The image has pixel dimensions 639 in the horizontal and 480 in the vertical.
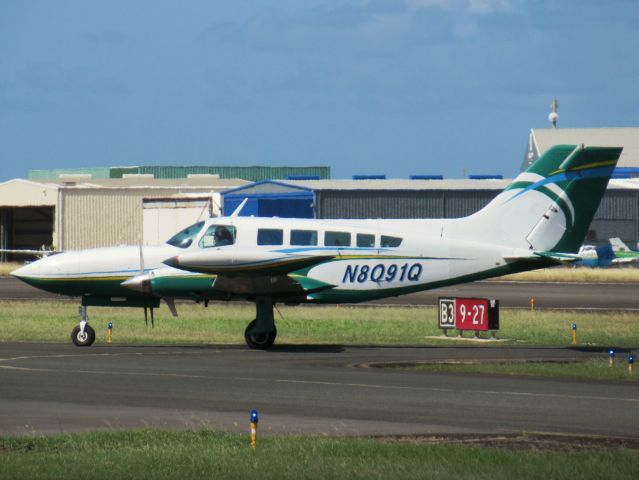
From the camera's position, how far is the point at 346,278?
94.1 feet

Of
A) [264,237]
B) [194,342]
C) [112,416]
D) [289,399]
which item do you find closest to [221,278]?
[264,237]

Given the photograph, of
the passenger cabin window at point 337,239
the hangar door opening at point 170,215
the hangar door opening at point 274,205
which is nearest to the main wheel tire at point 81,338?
the passenger cabin window at point 337,239

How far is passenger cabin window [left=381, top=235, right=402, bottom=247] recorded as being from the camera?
2862 cm

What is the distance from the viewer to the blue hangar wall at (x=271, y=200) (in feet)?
251

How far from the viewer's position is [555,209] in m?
29.3

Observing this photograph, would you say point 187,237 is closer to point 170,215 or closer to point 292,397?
point 292,397

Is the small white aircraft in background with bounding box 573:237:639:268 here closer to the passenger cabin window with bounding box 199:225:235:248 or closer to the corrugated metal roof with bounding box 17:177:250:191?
the corrugated metal roof with bounding box 17:177:250:191

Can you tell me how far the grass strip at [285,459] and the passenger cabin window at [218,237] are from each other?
1291 centimetres

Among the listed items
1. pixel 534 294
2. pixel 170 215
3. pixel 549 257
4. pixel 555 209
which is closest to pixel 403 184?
pixel 170 215

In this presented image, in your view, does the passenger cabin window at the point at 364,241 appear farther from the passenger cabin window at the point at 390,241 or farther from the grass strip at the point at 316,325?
the grass strip at the point at 316,325

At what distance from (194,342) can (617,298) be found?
2631 cm

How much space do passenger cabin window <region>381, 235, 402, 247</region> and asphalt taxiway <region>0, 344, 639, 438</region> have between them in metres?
2.89

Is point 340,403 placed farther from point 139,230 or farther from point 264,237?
point 139,230

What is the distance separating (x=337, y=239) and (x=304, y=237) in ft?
2.55
